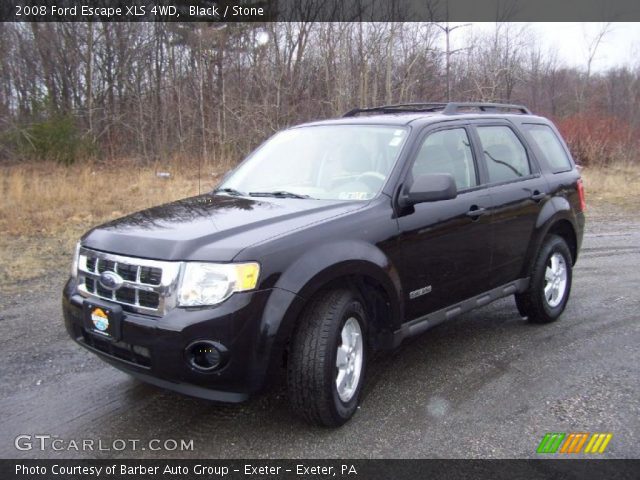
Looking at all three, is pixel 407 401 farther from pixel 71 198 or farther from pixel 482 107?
pixel 71 198

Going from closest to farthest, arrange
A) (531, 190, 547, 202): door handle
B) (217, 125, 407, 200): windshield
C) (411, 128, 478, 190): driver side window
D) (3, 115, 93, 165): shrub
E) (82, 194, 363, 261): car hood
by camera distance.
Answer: (82, 194, 363, 261): car hood, (217, 125, 407, 200): windshield, (411, 128, 478, 190): driver side window, (531, 190, 547, 202): door handle, (3, 115, 93, 165): shrub

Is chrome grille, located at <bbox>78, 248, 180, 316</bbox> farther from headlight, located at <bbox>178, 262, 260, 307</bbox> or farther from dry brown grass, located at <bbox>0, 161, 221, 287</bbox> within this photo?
dry brown grass, located at <bbox>0, 161, 221, 287</bbox>

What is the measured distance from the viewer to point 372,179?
3.88 meters

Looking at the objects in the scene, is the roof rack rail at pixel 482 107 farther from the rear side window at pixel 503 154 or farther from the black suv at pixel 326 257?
the rear side window at pixel 503 154

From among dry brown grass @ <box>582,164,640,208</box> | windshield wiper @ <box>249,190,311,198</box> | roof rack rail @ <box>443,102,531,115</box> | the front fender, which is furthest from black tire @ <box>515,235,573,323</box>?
dry brown grass @ <box>582,164,640,208</box>

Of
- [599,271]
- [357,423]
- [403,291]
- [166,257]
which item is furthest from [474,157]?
[599,271]

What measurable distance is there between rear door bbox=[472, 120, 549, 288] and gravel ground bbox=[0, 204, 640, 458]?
69 centimetres

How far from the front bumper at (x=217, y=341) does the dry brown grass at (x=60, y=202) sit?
4533mm

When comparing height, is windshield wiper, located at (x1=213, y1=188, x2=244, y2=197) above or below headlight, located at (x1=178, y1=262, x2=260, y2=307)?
above

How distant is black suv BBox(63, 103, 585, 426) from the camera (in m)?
2.90

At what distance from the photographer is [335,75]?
2333 centimetres

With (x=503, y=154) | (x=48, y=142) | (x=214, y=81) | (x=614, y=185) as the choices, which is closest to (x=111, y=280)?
(x=503, y=154)

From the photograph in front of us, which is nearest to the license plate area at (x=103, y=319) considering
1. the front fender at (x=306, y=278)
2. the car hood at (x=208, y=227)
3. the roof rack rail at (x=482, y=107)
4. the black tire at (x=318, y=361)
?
the car hood at (x=208, y=227)

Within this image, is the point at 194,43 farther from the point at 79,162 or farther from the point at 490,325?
the point at 490,325
